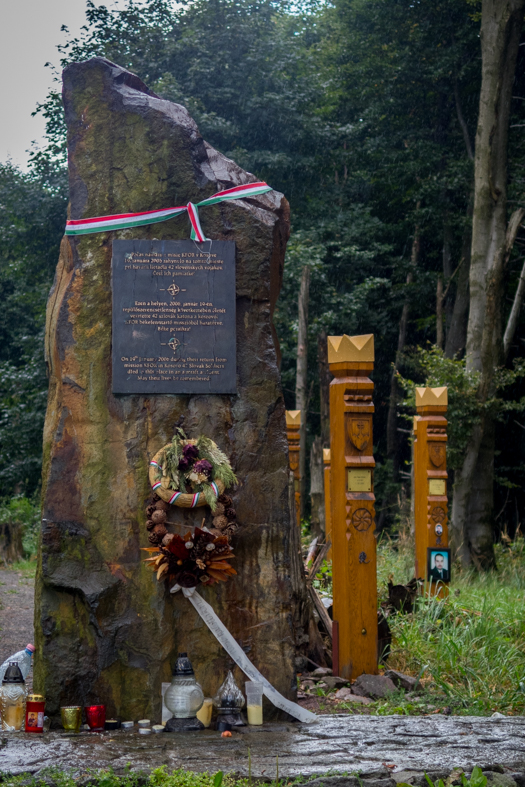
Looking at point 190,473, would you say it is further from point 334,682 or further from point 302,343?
point 302,343

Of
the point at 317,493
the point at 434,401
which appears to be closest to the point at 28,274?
the point at 317,493

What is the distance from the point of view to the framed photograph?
7488 mm

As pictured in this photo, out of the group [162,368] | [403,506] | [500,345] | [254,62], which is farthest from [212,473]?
[254,62]

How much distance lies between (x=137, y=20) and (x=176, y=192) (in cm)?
1610

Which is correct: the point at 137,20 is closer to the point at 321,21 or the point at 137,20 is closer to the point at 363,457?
the point at 321,21

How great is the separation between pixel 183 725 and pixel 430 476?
463 cm

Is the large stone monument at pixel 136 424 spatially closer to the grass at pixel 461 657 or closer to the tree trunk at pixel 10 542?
the grass at pixel 461 657

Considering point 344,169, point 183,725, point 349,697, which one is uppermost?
point 344,169

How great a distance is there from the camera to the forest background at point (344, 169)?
1798 cm

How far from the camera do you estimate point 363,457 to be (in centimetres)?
572

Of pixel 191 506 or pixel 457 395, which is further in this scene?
pixel 457 395

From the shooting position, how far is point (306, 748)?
3.95 metres

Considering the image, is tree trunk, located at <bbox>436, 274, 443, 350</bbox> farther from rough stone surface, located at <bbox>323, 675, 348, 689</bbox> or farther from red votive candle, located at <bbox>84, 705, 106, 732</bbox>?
red votive candle, located at <bbox>84, 705, 106, 732</bbox>

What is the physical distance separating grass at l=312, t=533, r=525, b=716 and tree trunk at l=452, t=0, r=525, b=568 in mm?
6095
